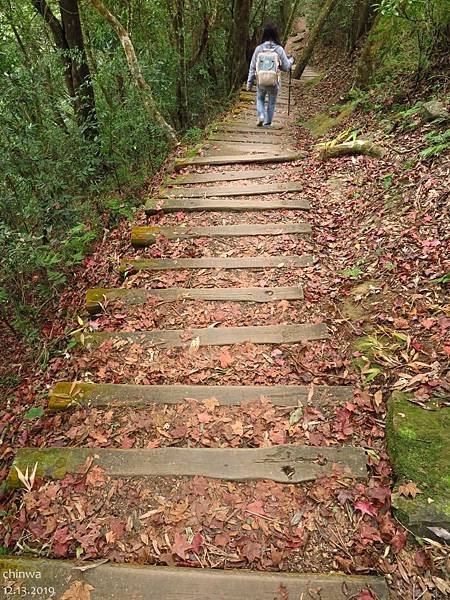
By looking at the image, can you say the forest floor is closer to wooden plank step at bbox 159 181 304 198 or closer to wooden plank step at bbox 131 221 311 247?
wooden plank step at bbox 131 221 311 247

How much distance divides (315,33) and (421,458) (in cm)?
1639

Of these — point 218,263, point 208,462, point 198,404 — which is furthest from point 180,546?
point 218,263

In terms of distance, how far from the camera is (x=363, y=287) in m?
4.12

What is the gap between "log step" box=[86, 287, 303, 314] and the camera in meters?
4.28

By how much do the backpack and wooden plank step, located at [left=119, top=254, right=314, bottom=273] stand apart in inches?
215

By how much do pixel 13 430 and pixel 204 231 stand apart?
10.3 feet

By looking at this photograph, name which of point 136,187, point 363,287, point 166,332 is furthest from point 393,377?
point 136,187

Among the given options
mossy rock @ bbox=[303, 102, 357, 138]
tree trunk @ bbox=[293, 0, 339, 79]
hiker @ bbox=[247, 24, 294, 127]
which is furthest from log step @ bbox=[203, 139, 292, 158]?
tree trunk @ bbox=[293, 0, 339, 79]

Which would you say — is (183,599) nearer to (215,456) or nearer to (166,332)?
(215,456)

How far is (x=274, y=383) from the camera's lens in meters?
3.38

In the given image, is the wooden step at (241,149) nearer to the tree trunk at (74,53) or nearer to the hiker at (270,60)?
the hiker at (270,60)

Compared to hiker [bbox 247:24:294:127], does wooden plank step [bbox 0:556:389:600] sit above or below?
below

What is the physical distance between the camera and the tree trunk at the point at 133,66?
756 centimetres

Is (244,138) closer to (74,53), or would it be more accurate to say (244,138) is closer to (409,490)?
(74,53)
